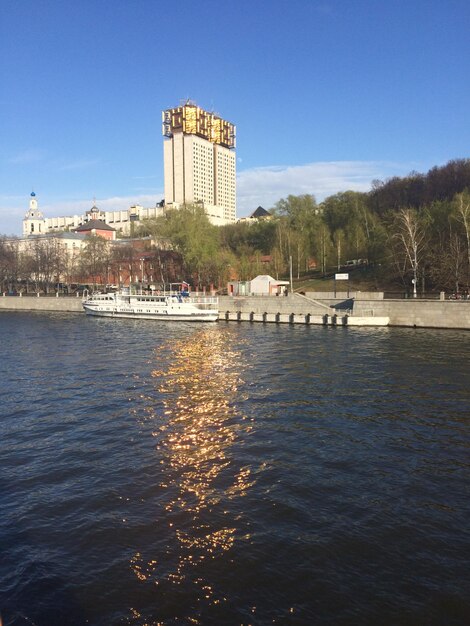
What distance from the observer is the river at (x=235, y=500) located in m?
10.5

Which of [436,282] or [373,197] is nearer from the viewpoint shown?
[436,282]

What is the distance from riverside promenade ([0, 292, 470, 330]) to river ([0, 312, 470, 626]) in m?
26.1

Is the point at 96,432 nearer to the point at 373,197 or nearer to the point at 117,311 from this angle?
the point at 117,311

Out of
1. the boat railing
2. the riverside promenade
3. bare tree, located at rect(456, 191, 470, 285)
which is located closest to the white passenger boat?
the boat railing

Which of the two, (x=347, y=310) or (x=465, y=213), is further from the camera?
(x=465, y=213)

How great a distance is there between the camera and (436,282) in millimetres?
72688

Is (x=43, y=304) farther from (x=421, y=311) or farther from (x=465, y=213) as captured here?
(x=465, y=213)

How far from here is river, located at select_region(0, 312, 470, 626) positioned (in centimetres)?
1052

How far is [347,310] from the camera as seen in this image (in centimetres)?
6444

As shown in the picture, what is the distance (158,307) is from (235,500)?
61.2 meters

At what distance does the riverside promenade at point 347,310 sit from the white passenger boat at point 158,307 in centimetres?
372

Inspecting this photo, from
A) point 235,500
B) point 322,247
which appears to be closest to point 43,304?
point 322,247

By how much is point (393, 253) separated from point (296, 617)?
73.1m

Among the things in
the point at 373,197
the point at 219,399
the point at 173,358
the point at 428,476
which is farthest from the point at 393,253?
the point at 428,476
